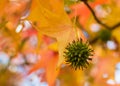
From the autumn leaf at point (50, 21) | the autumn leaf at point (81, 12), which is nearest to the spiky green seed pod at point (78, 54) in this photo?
the autumn leaf at point (50, 21)

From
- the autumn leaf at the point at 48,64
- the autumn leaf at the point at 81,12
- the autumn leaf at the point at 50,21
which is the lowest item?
the autumn leaf at the point at 50,21

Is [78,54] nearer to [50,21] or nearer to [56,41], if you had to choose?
[50,21]

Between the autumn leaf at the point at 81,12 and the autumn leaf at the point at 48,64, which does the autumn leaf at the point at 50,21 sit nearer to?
the autumn leaf at the point at 48,64

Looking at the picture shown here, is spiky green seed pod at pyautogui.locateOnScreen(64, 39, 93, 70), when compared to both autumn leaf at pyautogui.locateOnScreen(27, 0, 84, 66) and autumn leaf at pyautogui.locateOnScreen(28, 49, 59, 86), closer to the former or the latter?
autumn leaf at pyautogui.locateOnScreen(27, 0, 84, 66)

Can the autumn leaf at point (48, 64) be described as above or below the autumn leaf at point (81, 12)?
below

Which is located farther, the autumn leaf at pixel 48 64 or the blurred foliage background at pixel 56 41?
the autumn leaf at pixel 48 64

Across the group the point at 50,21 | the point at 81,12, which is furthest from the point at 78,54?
the point at 81,12

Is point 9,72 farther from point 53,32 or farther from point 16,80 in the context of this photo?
point 53,32

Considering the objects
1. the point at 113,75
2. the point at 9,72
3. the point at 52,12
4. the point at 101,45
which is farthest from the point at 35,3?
the point at 9,72

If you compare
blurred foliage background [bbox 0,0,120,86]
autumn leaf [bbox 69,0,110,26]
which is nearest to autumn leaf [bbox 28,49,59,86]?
blurred foliage background [bbox 0,0,120,86]

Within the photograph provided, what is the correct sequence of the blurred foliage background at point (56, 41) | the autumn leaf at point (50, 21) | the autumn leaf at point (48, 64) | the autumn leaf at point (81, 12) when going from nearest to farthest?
the autumn leaf at point (50, 21), the blurred foliage background at point (56, 41), the autumn leaf at point (48, 64), the autumn leaf at point (81, 12)
